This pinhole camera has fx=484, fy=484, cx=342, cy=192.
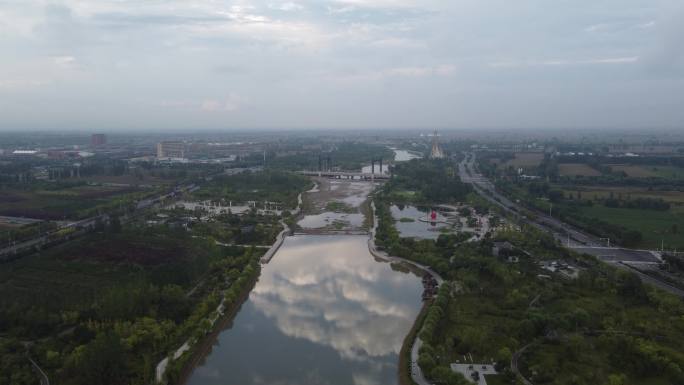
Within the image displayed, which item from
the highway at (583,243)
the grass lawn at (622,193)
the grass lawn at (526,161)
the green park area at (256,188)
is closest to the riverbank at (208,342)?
the highway at (583,243)

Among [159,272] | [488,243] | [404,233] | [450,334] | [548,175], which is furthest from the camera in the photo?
[548,175]

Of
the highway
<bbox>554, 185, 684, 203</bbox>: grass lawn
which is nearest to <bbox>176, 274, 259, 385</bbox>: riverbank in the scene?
the highway

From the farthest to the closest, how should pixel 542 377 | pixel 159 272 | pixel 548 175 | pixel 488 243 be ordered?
pixel 548 175
pixel 488 243
pixel 159 272
pixel 542 377

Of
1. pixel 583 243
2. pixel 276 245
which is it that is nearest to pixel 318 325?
pixel 276 245

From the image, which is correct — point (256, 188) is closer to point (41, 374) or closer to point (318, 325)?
point (318, 325)

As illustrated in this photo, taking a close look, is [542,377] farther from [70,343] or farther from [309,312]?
[70,343]

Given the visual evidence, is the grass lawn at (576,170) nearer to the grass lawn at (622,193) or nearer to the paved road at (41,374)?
the grass lawn at (622,193)

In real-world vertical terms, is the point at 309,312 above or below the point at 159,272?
below

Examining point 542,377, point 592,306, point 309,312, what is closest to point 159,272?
point 309,312
